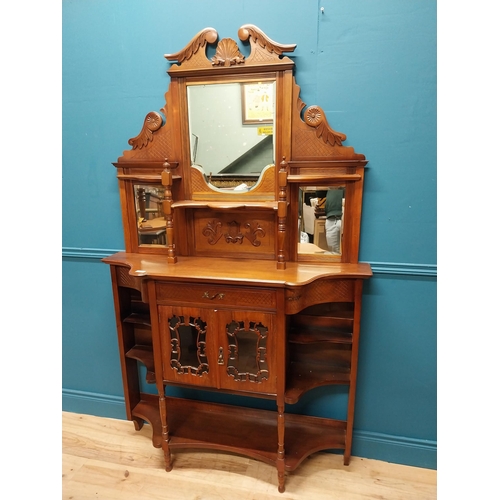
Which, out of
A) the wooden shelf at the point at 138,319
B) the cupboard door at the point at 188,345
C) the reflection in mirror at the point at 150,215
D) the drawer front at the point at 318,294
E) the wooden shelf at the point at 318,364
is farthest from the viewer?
the wooden shelf at the point at 138,319

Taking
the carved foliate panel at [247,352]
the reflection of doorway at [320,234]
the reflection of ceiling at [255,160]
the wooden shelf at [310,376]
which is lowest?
the wooden shelf at [310,376]

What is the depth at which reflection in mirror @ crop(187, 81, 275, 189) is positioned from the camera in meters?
1.58

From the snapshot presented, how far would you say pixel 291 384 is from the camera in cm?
166

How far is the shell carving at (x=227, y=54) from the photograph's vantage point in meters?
1.54

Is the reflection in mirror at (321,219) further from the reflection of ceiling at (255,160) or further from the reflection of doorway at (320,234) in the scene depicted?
the reflection of ceiling at (255,160)

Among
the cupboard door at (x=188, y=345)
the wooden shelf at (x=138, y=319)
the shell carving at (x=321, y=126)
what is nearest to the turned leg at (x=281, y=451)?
the cupboard door at (x=188, y=345)

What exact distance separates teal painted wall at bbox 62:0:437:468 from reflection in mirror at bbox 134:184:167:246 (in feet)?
0.48

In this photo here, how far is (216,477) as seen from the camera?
174 cm

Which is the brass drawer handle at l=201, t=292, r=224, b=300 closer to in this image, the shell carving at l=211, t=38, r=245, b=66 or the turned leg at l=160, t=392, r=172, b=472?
the turned leg at l=160, t=392, r=172, b=472

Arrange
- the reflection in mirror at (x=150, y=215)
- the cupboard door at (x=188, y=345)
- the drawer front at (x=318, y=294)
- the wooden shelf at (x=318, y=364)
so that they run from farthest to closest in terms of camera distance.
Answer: the reflection in mirror at (x=150, y=215), the wooden shelf at (x=318, y=364), the cupboard door at (x=188, y=345), the drawer front at (x=318, y=294)

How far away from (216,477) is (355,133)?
175 cm

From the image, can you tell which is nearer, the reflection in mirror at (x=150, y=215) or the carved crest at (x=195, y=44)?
the carved crest at (x=195, y=44)

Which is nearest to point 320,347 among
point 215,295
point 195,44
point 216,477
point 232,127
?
point 215,295

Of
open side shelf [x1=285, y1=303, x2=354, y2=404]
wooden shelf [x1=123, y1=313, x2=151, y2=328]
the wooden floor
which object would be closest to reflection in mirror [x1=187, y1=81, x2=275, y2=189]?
open side shelf [x1=285, y1=303, x2=354, y2=404]
